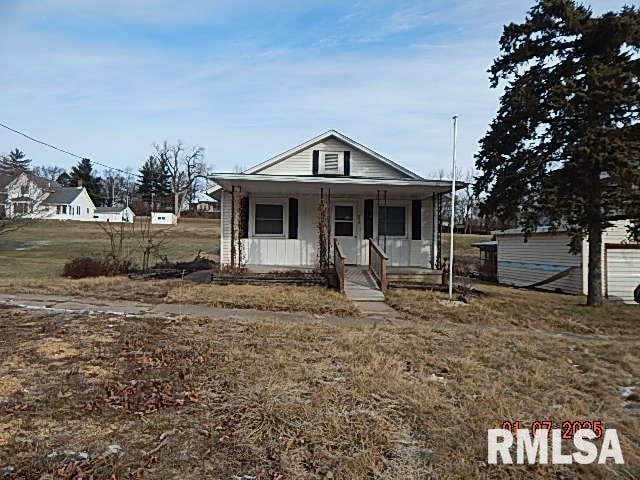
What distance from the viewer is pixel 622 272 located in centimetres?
1584

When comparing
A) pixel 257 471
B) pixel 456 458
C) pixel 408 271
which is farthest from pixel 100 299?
pixel 456 458

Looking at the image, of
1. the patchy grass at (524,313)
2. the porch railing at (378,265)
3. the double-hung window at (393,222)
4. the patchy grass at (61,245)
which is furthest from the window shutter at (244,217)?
the patchy grass at (61,245)

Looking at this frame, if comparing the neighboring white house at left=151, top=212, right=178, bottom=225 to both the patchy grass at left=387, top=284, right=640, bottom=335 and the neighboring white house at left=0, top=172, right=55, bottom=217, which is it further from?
the patchy grass at left=387, top=284, right=640, bottom=335

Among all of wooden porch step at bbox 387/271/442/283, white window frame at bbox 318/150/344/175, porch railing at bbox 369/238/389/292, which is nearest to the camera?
porch railing at bbox 369/238/389/292

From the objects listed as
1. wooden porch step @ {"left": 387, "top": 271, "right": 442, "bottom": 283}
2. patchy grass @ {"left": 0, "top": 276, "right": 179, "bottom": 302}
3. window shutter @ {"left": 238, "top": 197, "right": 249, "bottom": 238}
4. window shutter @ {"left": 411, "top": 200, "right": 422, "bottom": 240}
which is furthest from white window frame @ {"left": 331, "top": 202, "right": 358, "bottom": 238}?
patchy grass @ {"left": 0, "top": 276, "right": 179, "bottom": 302}

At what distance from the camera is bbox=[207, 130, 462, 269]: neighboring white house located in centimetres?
1508

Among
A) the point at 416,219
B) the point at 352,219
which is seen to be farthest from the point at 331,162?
the point at 416,219

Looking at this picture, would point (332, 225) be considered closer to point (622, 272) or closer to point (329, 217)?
point (329, 217)

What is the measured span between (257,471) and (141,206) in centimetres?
7399

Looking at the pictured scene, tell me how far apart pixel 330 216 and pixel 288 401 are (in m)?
11.1

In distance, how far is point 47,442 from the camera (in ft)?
12.2

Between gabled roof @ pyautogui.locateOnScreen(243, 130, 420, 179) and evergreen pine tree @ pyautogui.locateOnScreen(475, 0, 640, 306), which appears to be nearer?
evergreen pine tree @ pyautogui.locateOnScreen(475, 0, 640, 306)

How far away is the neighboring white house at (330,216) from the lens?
1508 cm

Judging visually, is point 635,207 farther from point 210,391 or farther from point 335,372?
point 210,391
